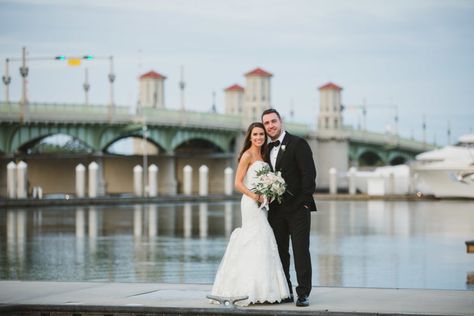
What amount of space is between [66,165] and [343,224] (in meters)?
57.7

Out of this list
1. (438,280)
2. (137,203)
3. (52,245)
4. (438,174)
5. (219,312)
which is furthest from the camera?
(438,174)

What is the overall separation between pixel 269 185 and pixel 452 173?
64.5 m

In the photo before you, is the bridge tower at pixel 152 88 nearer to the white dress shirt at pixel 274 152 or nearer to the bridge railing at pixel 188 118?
the bridge railing at pixel 188 118

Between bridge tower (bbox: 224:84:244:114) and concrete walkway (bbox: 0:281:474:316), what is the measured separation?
104546mm

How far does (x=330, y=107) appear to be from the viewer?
372ft

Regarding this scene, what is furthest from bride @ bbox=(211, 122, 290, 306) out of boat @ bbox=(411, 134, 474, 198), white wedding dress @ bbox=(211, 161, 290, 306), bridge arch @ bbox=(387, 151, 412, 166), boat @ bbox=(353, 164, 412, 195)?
bridge arch @ bbox=(387, 151, 412, 166)

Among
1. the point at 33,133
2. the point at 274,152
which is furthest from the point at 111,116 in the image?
the point at 274,152

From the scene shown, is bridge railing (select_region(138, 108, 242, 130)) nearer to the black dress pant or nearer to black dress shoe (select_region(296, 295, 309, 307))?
the black dress pant

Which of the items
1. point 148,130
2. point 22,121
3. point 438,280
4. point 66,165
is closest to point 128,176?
point 66,165

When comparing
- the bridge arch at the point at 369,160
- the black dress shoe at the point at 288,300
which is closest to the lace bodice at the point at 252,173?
the black dress shoe at the point at 288,300

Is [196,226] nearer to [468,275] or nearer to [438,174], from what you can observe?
[468,275]

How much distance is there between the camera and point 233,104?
117 m

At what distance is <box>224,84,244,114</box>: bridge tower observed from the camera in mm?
116875

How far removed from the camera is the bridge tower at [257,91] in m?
101
